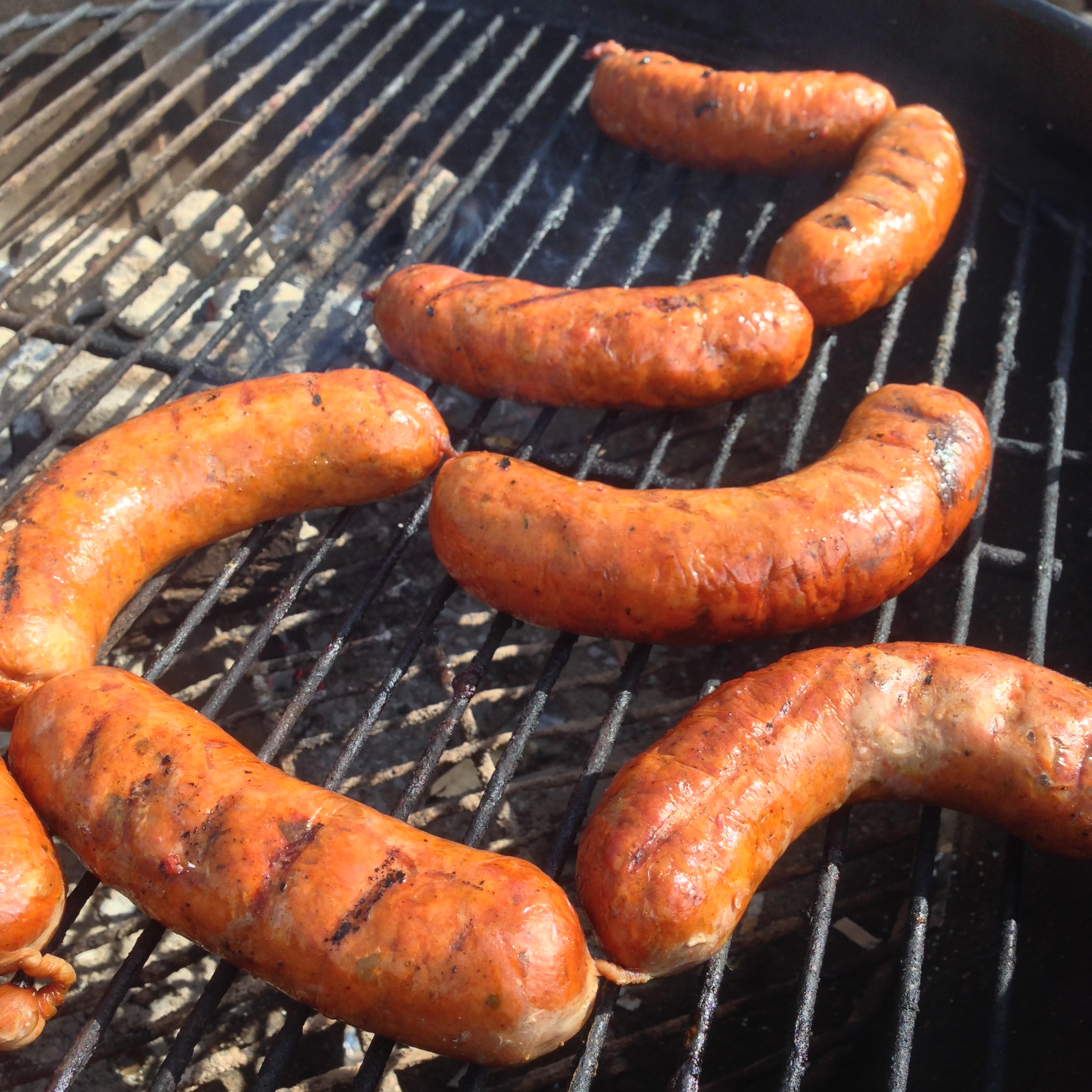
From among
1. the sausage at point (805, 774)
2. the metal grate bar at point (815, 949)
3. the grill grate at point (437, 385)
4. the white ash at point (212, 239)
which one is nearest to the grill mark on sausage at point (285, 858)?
the grill grate at point (437, 385)

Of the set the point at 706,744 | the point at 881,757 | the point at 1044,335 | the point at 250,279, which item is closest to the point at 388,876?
the point at 706,744

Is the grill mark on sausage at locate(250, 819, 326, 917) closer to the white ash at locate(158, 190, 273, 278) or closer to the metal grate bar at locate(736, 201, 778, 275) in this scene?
the metal grate bar at locate(736, 201, 778, 275)

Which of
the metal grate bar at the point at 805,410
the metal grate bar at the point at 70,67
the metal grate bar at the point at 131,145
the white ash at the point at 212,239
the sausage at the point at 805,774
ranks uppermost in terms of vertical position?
the metal grate bar at the point at 70,67

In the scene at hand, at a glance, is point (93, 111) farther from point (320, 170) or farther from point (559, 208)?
point (559, 208)

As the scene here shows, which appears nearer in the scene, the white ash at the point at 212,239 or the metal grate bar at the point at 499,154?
the metal grate bar at the point at 499,154

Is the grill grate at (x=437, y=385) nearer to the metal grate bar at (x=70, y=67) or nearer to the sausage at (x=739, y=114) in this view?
the metal grate bar at (x=70, y=67)

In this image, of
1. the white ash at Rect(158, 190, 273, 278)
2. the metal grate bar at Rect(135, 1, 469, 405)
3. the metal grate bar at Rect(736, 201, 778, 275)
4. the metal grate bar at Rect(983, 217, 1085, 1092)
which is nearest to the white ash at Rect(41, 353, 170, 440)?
the metal grate bar at Rect(135, 1, 469, 405)
